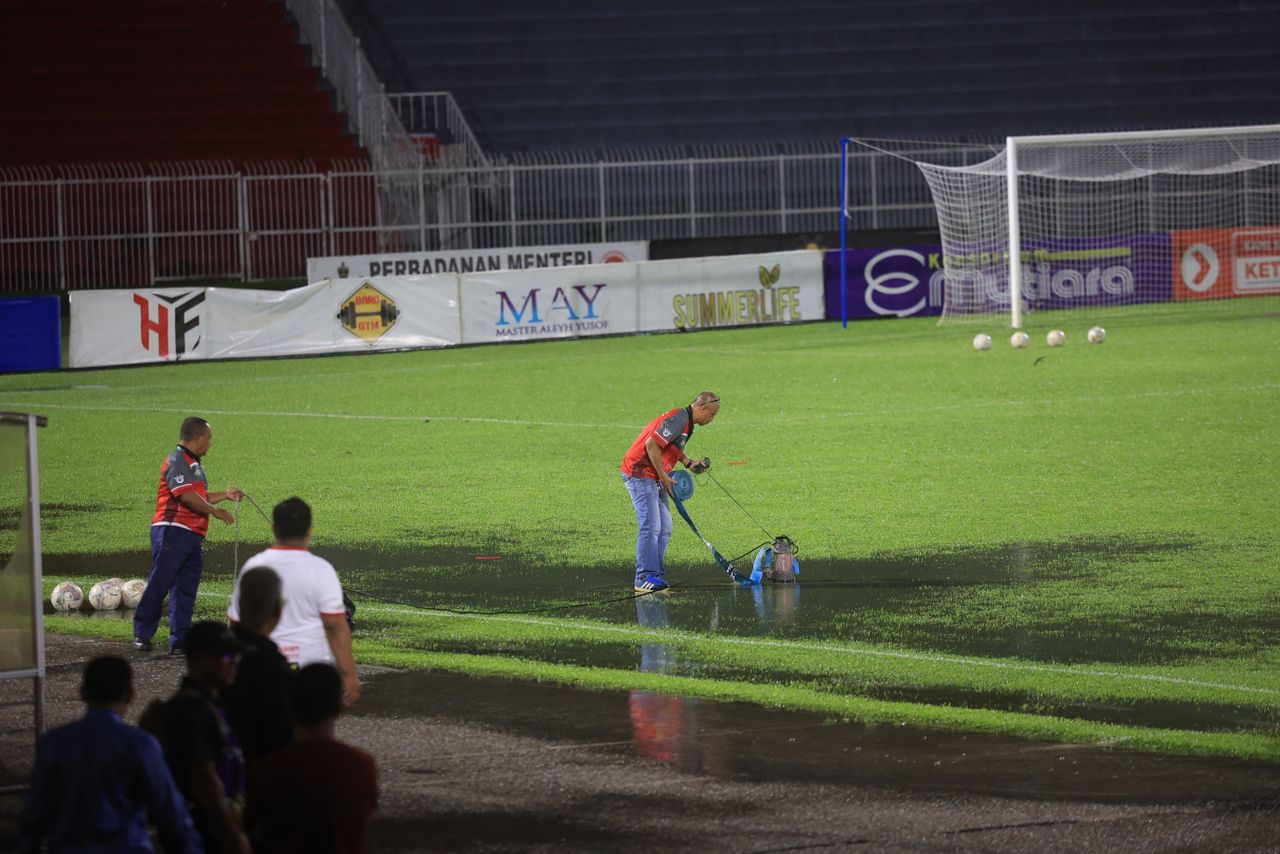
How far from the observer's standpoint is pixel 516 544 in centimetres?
1538

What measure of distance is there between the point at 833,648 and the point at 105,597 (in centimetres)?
538

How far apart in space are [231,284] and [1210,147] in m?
22.5

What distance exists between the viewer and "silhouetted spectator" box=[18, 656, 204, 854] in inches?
213

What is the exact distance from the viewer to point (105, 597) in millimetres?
13133

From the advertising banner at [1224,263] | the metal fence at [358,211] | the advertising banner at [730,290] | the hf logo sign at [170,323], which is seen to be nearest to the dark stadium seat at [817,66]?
the metal fence at [358,211]

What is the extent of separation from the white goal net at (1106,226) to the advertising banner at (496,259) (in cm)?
662

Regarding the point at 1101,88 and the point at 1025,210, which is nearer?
the point at 1025,210

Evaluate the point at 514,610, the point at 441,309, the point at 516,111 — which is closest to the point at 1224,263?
the point at 441,309

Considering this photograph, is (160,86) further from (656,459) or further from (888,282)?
(656,459)

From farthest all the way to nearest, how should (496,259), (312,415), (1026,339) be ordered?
(496,259) → (1026,339) → (312,415)

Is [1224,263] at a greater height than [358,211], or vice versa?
[358,211]

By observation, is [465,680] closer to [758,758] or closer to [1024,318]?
[758,758]

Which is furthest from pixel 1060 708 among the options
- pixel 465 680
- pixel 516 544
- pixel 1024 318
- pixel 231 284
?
pixel 231 284

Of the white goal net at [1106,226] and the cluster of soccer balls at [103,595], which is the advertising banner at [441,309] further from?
the cluster of soccer balls at [103,595]
